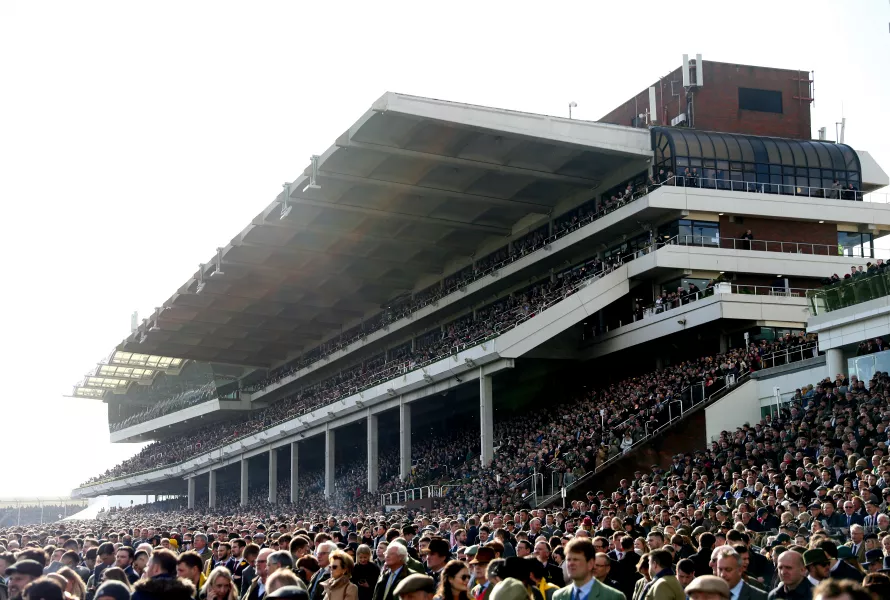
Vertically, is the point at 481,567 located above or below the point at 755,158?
below

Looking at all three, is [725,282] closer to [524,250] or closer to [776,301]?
[776,301]

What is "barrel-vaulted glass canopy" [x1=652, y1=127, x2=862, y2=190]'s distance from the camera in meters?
42.2

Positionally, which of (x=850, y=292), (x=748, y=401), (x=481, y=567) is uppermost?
(x=850, y=292)

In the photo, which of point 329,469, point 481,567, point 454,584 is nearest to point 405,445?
point 329,469

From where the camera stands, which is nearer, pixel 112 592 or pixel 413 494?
pixel 112 592

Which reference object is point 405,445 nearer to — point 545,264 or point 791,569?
point 545,264

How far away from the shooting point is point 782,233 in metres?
42.5

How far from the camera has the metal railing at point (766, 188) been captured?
41438 millimetres

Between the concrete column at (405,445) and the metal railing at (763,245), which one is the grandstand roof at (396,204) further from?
the concrete column at (405,445)

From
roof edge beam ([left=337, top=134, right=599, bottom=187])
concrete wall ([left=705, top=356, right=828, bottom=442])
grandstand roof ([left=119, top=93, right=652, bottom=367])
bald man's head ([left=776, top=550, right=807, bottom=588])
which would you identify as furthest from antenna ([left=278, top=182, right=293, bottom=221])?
bald man's head ([left=776, top=550, right=807, bottom=588])

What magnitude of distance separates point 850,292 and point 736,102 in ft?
70.7

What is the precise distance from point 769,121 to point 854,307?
21.9 m

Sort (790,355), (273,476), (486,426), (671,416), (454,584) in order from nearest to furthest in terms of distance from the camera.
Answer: (454,584) → (790,355) → (671,416) → (486,426) → (273,476)

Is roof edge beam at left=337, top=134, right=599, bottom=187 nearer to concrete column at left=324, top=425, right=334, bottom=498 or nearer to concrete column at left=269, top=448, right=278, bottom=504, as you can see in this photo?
concrete column at left=324, top=425, right=334, bottom=498
